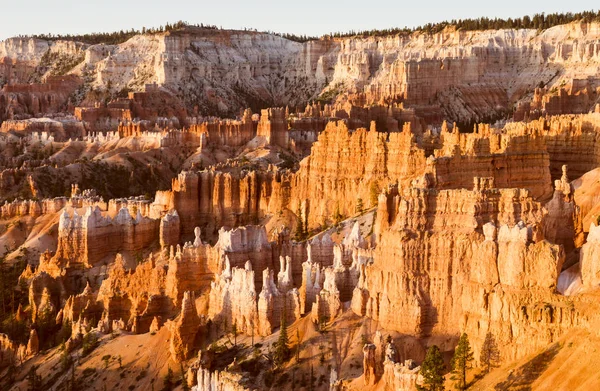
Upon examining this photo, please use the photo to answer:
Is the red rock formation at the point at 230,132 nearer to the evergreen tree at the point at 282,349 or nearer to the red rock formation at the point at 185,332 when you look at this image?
the red rock formation at the point at 185,332

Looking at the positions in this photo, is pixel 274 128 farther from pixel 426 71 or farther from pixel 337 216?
pixel 337 216

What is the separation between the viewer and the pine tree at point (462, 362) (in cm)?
3550

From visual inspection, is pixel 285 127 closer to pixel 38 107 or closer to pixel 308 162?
pixel 308 162

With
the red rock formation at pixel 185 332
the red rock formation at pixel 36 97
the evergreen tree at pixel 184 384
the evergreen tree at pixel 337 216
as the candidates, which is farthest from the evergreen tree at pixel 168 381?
the red rock formation at pixel 36 97

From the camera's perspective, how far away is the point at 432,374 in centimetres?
3459

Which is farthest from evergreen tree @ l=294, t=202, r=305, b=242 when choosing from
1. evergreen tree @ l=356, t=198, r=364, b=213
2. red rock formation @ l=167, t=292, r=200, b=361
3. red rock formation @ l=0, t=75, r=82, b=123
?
red rock formation @ l=0, t=75, r=82, b=123

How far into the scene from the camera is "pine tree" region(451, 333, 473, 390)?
35.5 m

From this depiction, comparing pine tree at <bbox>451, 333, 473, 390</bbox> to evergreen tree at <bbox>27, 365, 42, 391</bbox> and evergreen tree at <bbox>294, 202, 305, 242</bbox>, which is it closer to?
evergreen tree at <bbox>27, 365, 42, 391</bbox>

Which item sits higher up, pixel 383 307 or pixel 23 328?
pixel 383 307

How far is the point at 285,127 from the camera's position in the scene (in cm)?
12131

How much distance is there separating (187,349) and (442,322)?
1359cm

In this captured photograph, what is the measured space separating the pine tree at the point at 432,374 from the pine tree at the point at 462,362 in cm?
61

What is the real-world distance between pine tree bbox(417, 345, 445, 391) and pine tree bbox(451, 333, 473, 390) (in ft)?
1.99

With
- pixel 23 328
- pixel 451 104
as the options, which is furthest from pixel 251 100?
pixel 23 328
